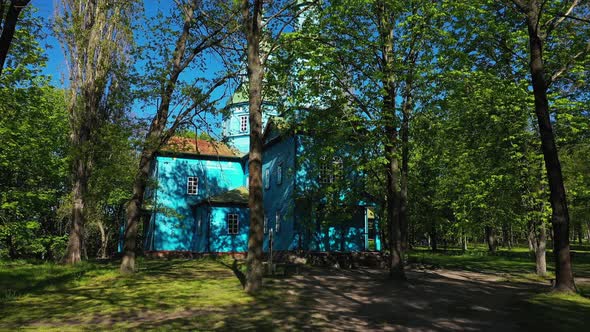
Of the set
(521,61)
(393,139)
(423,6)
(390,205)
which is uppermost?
(423,6)

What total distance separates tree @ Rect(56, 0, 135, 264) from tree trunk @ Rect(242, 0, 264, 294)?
9.35m

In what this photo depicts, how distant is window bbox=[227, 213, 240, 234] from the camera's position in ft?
104

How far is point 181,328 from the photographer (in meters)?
8.51

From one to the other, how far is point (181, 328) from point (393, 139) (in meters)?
11.5

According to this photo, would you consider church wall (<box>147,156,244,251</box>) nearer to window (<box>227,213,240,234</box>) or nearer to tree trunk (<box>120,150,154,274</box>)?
window (<box>227,213,240,234</box>)

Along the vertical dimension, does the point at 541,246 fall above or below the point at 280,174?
below

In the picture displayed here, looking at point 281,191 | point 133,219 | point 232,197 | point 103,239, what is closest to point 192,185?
point 232,197

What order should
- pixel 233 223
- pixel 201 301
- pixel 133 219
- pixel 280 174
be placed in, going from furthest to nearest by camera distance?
pixel 233 223 < pixel 280 174 < pixel 133 219 < pixel 201 301

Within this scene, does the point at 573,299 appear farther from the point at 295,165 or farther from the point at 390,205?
the point at 295,165

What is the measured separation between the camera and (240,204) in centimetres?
3200

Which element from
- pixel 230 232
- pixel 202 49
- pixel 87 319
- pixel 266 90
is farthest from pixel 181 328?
pixel 230 232

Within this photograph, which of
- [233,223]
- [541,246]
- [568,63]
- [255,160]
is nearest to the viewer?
[255,160]

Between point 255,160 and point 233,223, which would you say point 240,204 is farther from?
point 255,160

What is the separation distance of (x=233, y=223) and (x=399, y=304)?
70.6 feet
